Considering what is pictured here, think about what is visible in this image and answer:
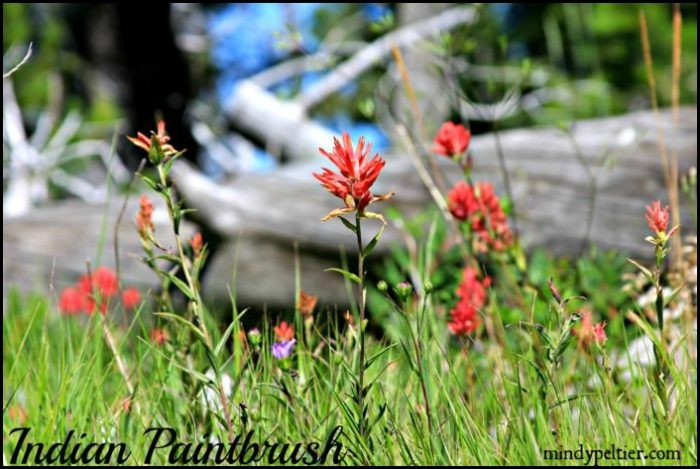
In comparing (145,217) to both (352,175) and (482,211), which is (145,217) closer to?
(352,175)

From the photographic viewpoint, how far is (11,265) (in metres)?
4.35

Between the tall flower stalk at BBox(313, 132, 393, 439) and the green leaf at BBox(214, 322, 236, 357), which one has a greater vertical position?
the tall flower stalk at BBox(313, 132, 393, 439)

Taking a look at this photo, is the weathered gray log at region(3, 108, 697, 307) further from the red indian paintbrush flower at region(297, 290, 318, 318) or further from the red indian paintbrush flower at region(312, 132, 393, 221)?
the red indian paintbrush flower at region(312, 132, 393, 221)

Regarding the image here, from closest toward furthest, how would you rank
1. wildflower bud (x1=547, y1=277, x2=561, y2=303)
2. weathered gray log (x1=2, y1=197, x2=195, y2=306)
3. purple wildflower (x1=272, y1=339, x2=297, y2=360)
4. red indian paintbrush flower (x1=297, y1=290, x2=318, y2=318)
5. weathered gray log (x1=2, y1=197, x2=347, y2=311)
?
wildflower bud (x1=547, y1=277, x2=561, y2=303) < purple wildflower (x1=272, y1=339, x2=297, y2=360) < red indian paintbrush flower (x1=297, y1=290, x2=318, y2=318) < weathered gray log (x1=2, y1=197, x2=347, y2=311) < weathered gray log (x1=2, y1=197, x2=195, y2=306)

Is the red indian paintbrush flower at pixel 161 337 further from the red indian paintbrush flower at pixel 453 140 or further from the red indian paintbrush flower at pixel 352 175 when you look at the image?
the red indian paintbrush flower at pixel 453 140

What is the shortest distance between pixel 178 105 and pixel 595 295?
24.6ft

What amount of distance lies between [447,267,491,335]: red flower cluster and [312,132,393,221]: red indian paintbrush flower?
0.32 m

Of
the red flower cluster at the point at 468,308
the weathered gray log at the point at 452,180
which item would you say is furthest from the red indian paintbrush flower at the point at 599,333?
the weathered gray log at the point at 452,180

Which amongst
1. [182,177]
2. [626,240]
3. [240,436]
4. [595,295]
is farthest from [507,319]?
[182,177]

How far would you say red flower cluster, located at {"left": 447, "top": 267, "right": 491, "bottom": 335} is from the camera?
1542 millimetres

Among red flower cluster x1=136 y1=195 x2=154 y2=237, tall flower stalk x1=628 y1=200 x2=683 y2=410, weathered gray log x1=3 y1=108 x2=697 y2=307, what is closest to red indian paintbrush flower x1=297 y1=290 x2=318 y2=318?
red flower cluster x1=136 y1=195 x2=154 y2=237

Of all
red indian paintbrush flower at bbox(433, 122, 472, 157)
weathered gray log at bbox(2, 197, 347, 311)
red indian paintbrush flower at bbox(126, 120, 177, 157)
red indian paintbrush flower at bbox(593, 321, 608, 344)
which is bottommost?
weathered gray log at bbox(2, 197, 347, 311)

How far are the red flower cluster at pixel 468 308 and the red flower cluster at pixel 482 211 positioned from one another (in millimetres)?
114

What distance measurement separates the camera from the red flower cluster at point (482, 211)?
191 cm
